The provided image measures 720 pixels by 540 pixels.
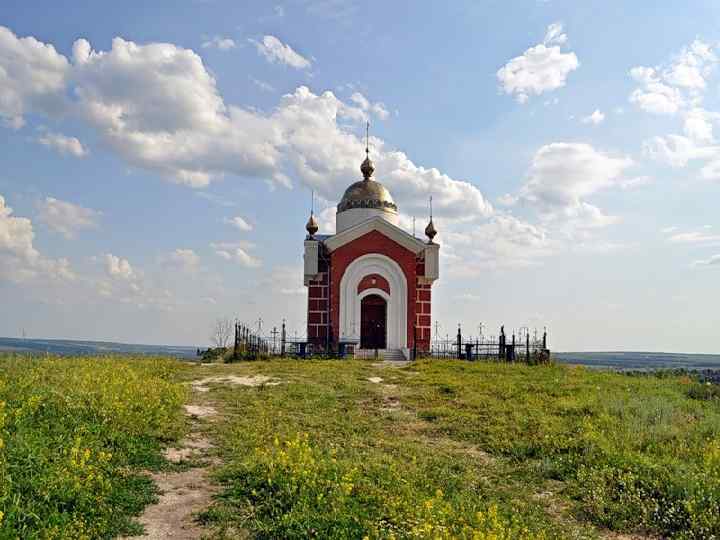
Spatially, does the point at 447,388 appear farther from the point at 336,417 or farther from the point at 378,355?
the point at 378,355

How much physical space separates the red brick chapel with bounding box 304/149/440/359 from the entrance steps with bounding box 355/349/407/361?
333mm

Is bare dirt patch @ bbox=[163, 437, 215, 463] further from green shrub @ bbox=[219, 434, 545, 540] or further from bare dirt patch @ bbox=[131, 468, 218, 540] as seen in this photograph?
green shrub @ bbox=[219, 434, 545, 540]

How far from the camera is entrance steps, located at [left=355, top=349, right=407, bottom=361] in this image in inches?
1003

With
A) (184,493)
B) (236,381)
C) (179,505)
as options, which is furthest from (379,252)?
(179,505)

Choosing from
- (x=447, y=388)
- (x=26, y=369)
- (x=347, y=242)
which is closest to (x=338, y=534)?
(x=26, y=369)

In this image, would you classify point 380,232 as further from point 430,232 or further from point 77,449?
point 77,449

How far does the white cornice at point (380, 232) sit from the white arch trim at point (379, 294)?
1008 mm

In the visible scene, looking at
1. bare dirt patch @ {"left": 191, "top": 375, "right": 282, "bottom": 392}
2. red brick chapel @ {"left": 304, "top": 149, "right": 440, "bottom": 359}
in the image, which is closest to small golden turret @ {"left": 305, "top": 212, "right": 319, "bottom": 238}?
red brick chapel @ {"left": 304, "top": 149, "right": 440, "bottom": 359}

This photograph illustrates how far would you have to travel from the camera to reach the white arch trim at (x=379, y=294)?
88.6 ft

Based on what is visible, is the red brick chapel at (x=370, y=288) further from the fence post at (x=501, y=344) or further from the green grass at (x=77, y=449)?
the green grass at (x=77, y=449)

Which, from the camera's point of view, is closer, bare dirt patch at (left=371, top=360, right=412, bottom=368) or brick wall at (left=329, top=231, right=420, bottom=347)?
bare dirt patch at (left=371, top=360, right=412, bottom=368)

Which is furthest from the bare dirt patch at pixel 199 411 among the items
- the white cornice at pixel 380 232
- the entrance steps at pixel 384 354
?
the white cornice at pixel 380 232

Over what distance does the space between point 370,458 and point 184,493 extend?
2.36m

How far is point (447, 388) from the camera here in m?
14.2
